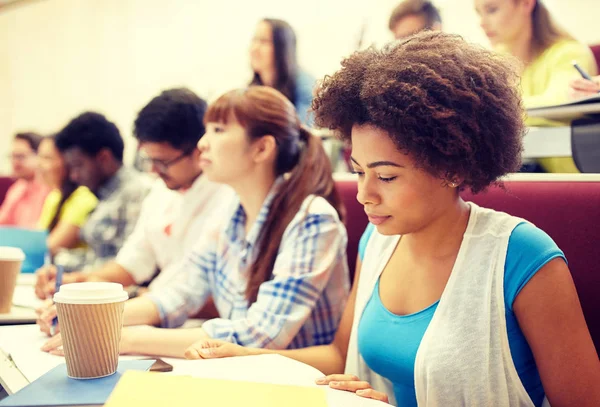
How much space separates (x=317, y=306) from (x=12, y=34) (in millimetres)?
5667

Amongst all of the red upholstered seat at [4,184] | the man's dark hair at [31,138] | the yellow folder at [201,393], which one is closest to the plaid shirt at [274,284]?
the yellow folder at [201,393]

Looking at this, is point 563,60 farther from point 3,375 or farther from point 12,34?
point 12,34

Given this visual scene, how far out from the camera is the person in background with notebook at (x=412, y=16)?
7.60 ft

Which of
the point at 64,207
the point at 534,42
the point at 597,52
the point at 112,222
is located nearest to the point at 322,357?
the point at 534,42

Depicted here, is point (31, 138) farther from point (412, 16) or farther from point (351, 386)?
point (351, 386)

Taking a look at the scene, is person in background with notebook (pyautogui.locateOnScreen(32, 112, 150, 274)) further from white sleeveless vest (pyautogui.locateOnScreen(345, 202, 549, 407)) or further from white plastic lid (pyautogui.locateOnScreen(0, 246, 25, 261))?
white sleeveless vest (pyautogui.locateOnScreen(345, 202, 549, 407))

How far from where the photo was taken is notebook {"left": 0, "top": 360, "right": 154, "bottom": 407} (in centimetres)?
72

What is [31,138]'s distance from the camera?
413 centimetres

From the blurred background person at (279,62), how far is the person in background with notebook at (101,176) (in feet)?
2.47

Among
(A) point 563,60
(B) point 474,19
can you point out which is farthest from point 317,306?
(B) point 474,19

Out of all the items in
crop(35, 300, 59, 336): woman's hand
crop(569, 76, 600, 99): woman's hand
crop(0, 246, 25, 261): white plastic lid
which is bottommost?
crop(35, 300, 59, 336): woman's hand

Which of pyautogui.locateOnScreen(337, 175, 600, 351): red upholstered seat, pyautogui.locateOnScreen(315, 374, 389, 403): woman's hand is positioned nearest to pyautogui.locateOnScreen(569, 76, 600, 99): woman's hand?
pyautogui.locateOnScreen(337, 175, 600, 351): red upholstered seat

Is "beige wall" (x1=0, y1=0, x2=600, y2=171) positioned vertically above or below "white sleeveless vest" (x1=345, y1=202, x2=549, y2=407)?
above

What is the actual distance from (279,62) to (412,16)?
0.75 m
